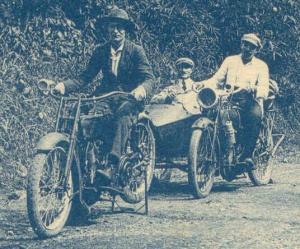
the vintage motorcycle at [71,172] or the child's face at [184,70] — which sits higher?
the child's face at [184,70]

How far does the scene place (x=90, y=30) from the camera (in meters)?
11.8

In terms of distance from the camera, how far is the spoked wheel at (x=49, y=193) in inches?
236

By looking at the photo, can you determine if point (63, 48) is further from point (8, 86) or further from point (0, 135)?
point (0, 135)

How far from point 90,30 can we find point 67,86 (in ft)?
16.0

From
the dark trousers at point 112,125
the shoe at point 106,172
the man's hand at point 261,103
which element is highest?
the man's hand at point 261,103

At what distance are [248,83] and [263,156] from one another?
1.15 metres

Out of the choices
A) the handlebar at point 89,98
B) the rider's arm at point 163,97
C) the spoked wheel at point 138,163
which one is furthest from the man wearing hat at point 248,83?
the handlebar at point 89,98

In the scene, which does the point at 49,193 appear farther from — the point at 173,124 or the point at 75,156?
the point at 173,124

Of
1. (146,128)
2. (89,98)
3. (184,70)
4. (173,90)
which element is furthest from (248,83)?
(89,98)

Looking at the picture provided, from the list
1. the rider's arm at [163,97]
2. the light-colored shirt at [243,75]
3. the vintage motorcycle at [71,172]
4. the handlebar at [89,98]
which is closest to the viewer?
the vintage motorcycle at [71,172]

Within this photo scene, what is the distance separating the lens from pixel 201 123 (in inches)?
341

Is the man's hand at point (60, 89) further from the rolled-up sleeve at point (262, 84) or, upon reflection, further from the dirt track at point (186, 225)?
the rolled-up sleeve at point (262, 84)

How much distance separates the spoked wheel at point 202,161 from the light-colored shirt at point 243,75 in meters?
0.97

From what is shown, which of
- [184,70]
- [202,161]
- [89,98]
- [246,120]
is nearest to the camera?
[89,98]
